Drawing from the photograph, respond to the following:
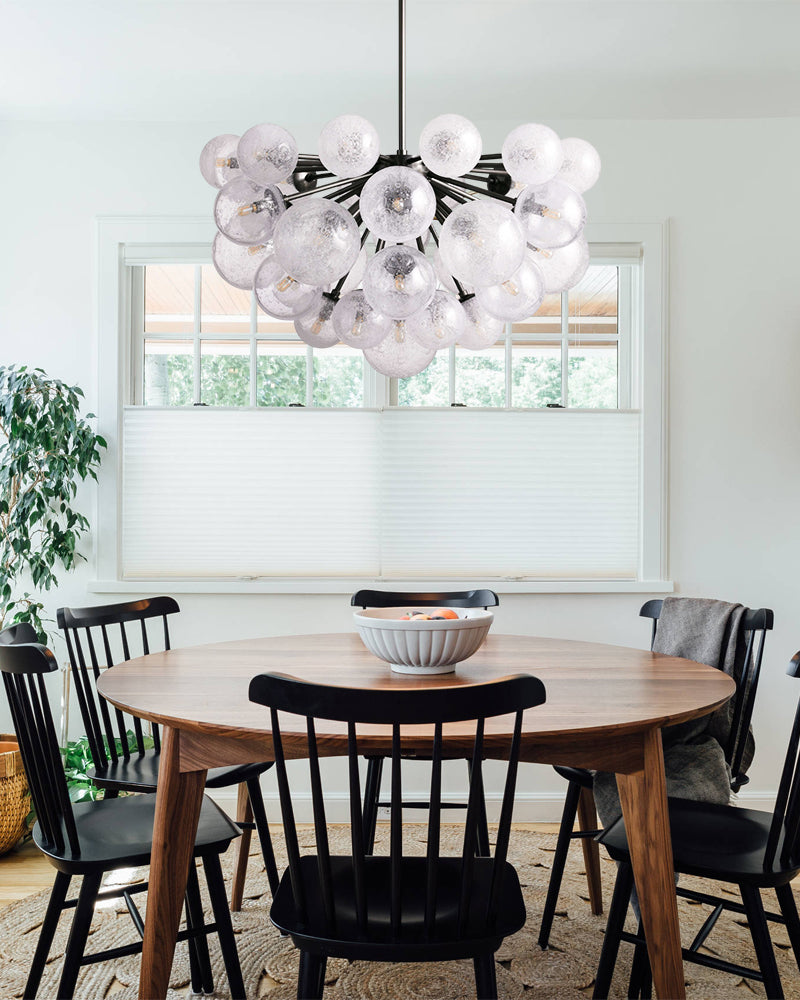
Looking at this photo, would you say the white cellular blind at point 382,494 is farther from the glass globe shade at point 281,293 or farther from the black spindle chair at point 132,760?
the glass globe shade at point 281,293

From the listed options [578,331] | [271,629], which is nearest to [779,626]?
A: [578,331]

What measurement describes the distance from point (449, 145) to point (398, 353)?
492 millimetres

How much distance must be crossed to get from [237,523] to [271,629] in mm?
465

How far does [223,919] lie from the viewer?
1950mm

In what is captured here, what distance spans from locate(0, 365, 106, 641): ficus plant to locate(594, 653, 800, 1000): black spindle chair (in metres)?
2.33

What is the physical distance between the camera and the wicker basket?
303cm

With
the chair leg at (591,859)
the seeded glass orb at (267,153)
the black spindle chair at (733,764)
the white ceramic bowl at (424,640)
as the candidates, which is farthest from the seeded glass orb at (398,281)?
the chair leg at (591,859)

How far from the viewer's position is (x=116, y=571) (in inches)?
140

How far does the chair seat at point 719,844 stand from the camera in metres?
1.68

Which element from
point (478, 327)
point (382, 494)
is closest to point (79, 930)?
point (478, 327)

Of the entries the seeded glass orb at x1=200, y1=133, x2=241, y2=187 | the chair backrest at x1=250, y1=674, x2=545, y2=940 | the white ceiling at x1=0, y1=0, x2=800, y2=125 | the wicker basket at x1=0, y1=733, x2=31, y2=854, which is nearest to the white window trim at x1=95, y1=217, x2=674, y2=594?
the white ceiling at x1=0, y1=0, x2=800, y2=125

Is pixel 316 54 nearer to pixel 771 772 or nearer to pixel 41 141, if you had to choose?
pixel 41 141

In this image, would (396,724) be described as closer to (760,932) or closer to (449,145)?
(760,932)

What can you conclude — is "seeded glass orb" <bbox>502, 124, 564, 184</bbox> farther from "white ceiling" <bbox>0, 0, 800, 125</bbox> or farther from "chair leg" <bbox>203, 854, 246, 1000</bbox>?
"chair leg" <bbox>203, 854, 246, 1000</bbox>
